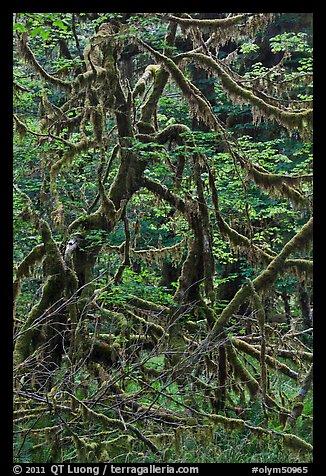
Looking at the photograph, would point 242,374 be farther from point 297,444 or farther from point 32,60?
point 32,60

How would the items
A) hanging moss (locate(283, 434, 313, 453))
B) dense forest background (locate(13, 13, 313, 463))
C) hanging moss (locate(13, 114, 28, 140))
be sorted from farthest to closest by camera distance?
hanging moss (locate(13, 114, 28, 140))
dense forest background (locate(13, 13, 313, 463))
hanging moss (locate(283, 434, 313, 453))

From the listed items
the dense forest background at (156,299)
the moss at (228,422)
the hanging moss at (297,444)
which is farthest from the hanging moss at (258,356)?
the hanging moss at (297,444)

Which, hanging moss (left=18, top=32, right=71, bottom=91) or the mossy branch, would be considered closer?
the mossy branch

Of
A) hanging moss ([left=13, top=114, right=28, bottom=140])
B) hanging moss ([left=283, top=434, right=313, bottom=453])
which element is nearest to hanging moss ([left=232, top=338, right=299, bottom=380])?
hanging moss ([left=283, top=434, right=313, bottom=453])

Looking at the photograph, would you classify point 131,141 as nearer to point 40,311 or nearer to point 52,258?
point 52,258

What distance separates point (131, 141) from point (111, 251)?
2245mm

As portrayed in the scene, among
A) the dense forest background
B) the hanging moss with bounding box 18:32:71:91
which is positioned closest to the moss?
the dense forest background

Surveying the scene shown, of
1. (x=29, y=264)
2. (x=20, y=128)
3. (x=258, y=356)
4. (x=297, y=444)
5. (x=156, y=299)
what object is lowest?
(x=297, y=444)

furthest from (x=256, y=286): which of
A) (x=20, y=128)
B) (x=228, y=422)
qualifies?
(x=20, y=128)

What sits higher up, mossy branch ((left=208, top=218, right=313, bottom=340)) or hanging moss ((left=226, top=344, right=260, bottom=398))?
mossy branch ((left=208, top=218, right=313, bottom=340))

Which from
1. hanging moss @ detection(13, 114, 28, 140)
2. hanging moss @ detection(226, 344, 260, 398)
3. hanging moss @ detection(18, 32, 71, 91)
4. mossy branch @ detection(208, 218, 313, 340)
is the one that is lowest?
hanging moss @ detection(226, 344, 260, 398)

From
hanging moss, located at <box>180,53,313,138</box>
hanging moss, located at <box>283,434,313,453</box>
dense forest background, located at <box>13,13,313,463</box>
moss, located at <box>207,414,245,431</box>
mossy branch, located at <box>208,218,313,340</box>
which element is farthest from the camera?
hanging moss, located at <box>180,53,313,138</box>

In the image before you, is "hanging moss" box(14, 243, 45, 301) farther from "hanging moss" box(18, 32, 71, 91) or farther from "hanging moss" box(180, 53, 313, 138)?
"hanging moss" box(180, 53, 313, 138)
